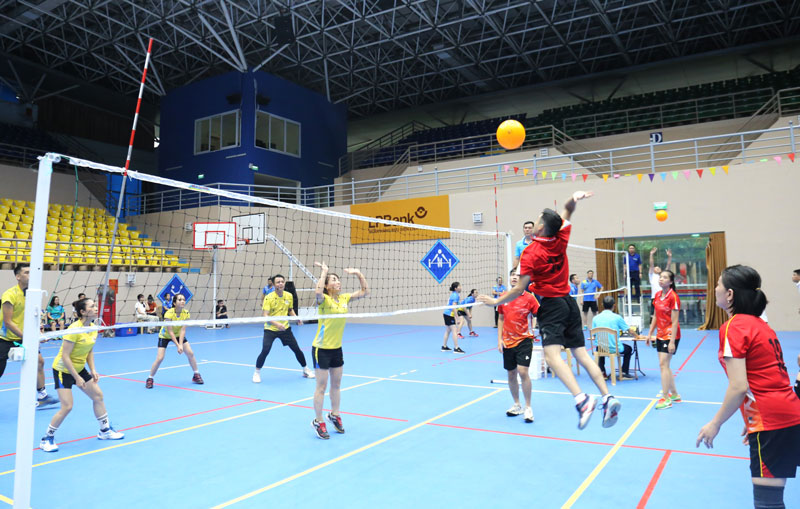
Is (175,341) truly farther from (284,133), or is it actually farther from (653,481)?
(284,133)

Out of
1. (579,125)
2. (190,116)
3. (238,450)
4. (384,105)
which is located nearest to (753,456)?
(238,450)

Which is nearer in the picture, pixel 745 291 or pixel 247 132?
pixel 745 291

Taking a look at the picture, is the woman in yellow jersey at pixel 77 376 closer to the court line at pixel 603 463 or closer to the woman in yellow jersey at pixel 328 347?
the woman in yellow jersey at pixel 328 347

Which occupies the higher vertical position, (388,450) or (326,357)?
(326,357)

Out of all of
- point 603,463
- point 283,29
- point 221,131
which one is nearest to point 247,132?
point 221,131

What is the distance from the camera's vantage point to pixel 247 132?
851 inches

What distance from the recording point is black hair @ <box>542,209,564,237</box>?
13.3ft

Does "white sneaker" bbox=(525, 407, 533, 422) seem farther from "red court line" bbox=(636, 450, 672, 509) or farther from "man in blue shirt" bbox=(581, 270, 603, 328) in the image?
"man in blue shirt" bbox=(581, 270, 603, 328)

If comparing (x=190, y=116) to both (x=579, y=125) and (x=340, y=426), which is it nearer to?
(x=579, y=125)

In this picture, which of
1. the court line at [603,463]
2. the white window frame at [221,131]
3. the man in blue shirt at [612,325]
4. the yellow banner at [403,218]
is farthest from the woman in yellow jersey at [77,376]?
the white window frame at [221,131]

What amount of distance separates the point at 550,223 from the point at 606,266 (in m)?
12.2

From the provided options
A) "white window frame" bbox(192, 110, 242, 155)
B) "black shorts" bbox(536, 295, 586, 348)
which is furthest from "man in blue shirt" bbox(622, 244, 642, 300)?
"white window frame" bbox(192, 110, 242, 155)

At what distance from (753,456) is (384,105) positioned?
92.3 feet

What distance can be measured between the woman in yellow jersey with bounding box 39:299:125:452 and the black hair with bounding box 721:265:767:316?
5.28 meters
